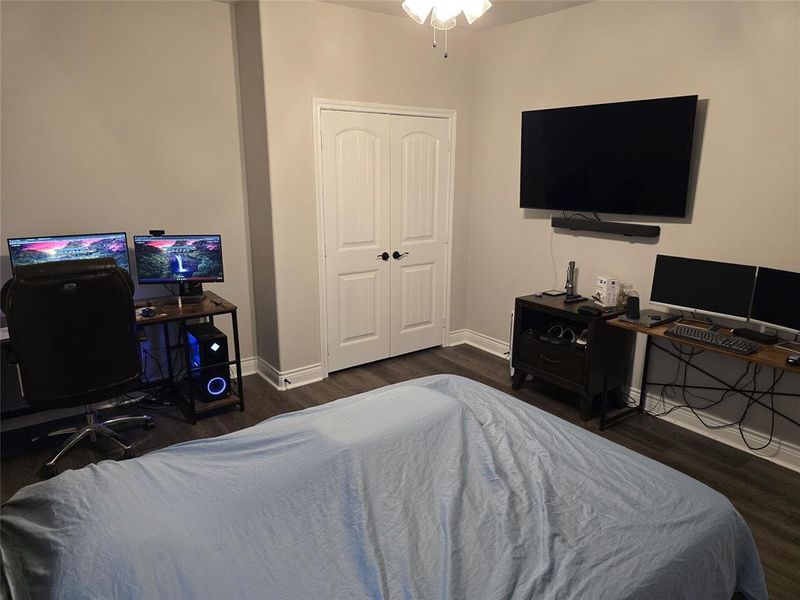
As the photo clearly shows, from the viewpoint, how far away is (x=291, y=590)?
48.6 inches

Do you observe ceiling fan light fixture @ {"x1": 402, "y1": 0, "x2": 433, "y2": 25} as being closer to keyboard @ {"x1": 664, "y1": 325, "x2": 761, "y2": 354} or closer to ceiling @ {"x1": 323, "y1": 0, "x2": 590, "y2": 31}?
ceiling @ {"x1": 323, "y1": 0, "x2": 590, "y2": 31}

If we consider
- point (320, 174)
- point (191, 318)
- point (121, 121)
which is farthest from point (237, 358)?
point (121, 121)

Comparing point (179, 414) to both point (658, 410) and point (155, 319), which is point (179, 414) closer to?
point (155, 319)

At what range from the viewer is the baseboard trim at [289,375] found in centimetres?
384

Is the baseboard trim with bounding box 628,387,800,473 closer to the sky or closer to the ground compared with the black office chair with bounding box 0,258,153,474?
closer to the ground

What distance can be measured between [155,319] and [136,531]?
1.90m

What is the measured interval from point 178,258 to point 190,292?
0.25 metres

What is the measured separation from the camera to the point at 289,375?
387 cm

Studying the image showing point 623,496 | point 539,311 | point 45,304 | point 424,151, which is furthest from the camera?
point 424,151

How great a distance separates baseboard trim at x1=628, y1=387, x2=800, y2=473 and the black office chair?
10.6 ft

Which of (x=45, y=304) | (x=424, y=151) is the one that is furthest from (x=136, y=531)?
(x=424, y=151)

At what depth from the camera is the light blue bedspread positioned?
4.11ft

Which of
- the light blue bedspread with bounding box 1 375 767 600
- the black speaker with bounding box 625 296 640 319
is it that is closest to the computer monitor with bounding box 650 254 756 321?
the black speaker with bounding box 625 296 640 319

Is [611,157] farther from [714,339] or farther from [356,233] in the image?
[356,233]
